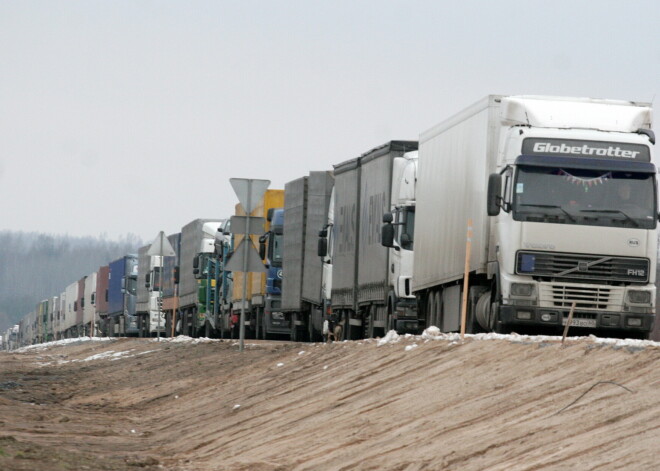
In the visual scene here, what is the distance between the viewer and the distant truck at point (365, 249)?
90.8ft

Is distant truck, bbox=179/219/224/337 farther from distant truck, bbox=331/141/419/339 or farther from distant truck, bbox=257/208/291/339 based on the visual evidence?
distant truck, bbox=331/141/419/339

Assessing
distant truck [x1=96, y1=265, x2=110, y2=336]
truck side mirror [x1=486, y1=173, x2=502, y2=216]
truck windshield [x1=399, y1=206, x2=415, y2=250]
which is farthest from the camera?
distant truck [x1=96, y1=265, x2=110, y2=336]

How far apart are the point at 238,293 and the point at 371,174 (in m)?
15.9

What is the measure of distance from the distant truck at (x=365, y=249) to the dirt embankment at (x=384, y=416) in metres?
6.98

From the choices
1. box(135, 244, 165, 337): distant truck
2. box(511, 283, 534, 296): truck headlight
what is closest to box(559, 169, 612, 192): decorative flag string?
box(511, 283, 534, 296): truck headlight

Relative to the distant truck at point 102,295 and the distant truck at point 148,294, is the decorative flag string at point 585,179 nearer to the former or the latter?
the distant truck at point 148,294

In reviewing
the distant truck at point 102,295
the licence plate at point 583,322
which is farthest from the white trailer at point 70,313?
the licence plate at point 583,322

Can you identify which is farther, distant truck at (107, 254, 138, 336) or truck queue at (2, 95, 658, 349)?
distant truck at (107, 254, 138, 336)

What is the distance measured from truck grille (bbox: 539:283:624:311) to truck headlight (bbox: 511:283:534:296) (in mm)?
161

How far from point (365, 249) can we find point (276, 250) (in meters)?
10.9

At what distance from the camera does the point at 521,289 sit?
20344mm

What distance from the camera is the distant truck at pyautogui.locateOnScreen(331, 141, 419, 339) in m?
27.7

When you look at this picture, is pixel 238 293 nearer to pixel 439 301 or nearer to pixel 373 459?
pixel 439 301

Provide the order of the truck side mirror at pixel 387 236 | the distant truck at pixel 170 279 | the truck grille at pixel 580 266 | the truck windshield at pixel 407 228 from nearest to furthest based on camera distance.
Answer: the truck grille at pixel 580 266, the truck side mirror at pixel 387 236, the truck windshield at pixel 407 228, the distant truck at pixel 170 279
